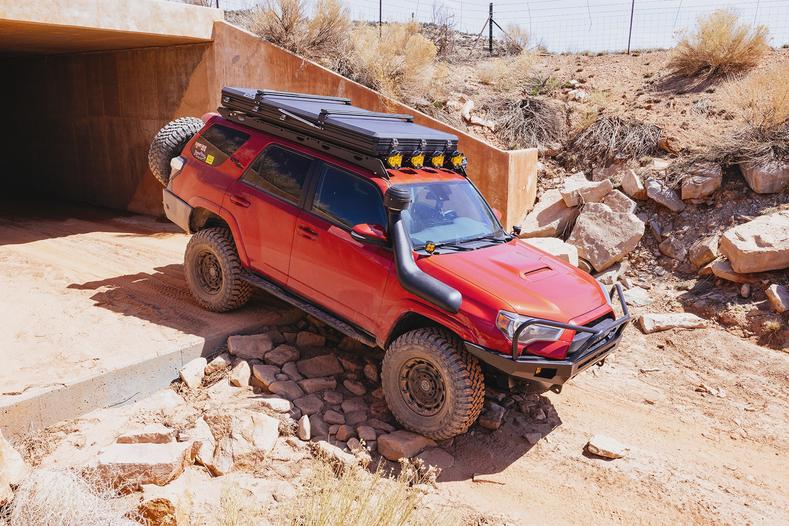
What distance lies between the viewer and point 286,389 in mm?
5582

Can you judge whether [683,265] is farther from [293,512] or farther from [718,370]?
[293,512]

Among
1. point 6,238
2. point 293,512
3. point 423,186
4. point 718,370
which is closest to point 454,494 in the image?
point 293,512

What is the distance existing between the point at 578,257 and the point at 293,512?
6.66m

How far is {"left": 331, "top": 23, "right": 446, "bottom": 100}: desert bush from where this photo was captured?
11922 millimetres

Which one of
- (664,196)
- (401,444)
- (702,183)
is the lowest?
(401,444)

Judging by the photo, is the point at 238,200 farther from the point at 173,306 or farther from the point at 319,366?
the point at 319,366

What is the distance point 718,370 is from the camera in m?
6.81

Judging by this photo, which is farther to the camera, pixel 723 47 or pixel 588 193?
pixel 723 47

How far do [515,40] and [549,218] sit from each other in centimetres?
985

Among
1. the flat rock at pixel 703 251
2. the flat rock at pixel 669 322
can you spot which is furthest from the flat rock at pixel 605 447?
the flat rock at pixel 703 251

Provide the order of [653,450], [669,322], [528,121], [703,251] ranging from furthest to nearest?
[528,121] → [703,251] → [669,322] → [653,450]

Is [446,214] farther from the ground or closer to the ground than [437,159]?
closer to the ground

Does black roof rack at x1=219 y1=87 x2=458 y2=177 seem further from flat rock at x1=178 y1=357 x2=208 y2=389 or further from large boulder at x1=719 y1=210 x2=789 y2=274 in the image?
large boulder at x1=719 y1=210 x2=789 y2=274

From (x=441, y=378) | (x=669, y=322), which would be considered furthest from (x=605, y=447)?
(x=669, y=322)
